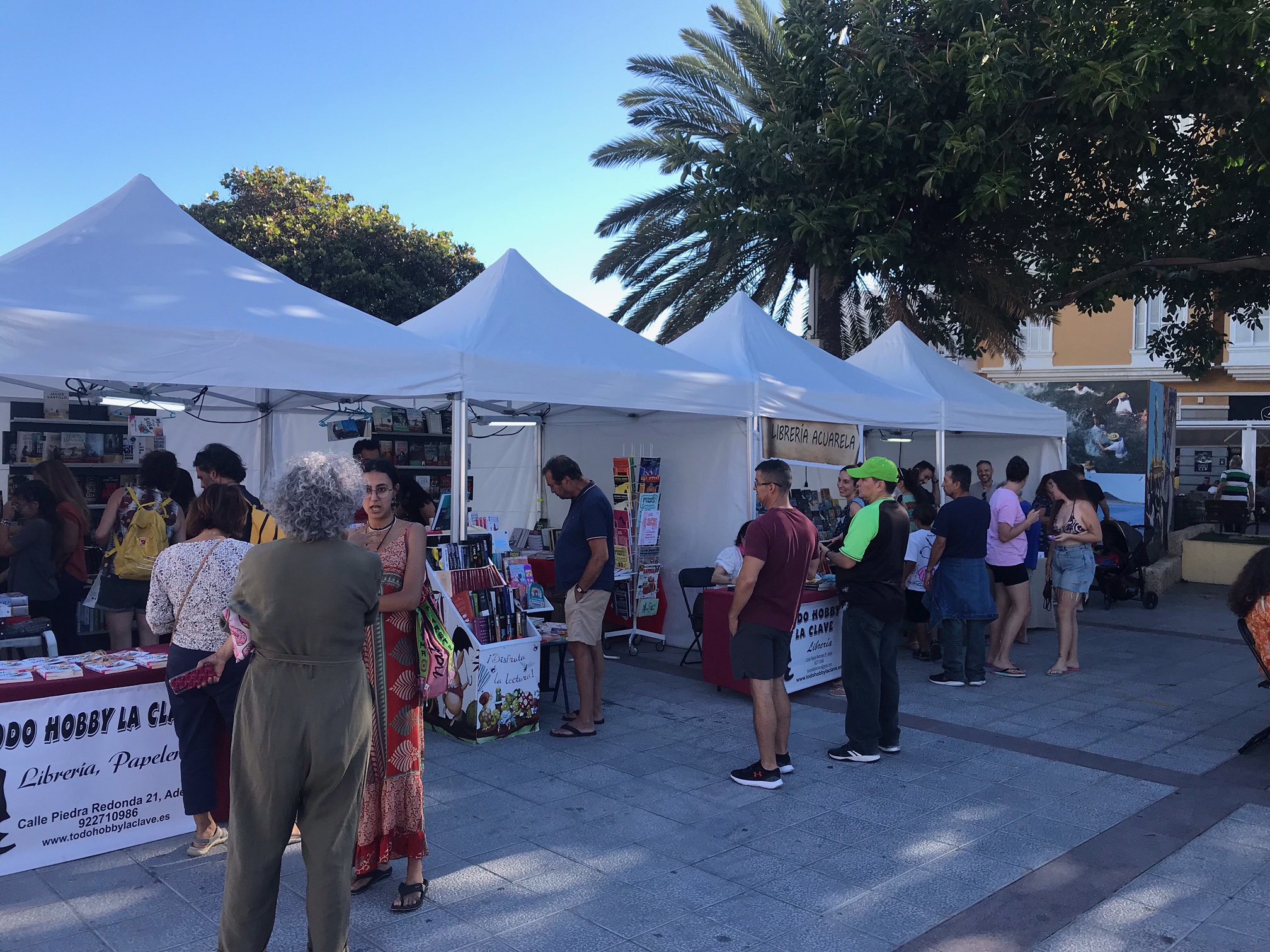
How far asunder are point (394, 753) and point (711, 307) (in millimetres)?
11396

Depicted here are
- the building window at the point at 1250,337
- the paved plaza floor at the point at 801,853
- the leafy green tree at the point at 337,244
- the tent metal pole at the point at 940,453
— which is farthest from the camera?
the building window at the point at 1250,337

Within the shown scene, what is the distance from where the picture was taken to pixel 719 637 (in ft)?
21.8

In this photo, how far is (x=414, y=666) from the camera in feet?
11.3

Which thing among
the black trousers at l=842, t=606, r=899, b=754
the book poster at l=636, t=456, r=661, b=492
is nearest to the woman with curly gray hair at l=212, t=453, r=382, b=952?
the black trousers at l=842, t=606, r=899, b=754

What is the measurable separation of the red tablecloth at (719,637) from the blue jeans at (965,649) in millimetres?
1099

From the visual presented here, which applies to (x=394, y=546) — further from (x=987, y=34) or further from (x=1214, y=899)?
(x=987, y=34)

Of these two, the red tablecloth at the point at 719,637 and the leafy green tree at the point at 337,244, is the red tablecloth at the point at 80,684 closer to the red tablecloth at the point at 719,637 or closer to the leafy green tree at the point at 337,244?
the red tablecloth at the point at 719,637

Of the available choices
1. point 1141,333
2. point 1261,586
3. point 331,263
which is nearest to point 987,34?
point 1261,586

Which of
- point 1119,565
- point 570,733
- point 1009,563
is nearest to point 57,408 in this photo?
point 570,733

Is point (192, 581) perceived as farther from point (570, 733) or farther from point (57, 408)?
point (57, 408)

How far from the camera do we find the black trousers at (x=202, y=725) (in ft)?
12.0

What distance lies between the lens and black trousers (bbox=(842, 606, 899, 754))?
16.4 feet

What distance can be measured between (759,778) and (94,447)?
20.5ft

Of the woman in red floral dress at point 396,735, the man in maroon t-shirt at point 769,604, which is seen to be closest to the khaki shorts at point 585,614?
the man in maroon t-shirt at point 769,604
